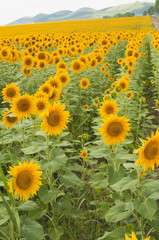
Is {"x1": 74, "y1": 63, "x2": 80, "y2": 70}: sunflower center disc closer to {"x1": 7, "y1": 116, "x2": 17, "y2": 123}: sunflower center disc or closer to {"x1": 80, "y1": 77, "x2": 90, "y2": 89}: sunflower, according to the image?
{"x1": 80, "y1": 77, "x2": 90, "y2": 89}: sunflower

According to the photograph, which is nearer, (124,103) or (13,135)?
(13,135)

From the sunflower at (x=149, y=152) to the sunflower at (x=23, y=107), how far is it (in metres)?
1.28

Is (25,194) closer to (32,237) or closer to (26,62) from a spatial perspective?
(32,237)

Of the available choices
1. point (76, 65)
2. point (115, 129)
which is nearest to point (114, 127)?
point (115, 129)

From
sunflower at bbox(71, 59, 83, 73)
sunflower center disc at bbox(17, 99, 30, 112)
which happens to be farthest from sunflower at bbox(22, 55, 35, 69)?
sunflower center disc at bbox(17, 99, 30, 112)

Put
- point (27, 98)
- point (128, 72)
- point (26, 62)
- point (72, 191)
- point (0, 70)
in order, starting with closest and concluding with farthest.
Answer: point (27, 98) → point (72, 191) → point (26, 62) → point (128, 72) → point (0, 70)

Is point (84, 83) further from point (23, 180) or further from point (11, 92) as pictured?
point (23, 180)

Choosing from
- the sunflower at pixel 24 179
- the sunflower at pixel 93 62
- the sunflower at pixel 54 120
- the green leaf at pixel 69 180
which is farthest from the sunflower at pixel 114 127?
the sunflower at pixel 93 62

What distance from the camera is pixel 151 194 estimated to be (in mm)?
1801

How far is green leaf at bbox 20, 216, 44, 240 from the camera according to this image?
5.75 ft

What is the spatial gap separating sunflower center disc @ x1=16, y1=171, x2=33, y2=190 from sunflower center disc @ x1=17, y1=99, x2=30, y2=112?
0.83 meters

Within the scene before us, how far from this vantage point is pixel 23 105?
2506 millimetres

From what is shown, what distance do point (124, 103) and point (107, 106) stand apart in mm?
1523

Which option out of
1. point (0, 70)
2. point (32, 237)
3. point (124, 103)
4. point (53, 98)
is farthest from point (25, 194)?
point (0, 70)
